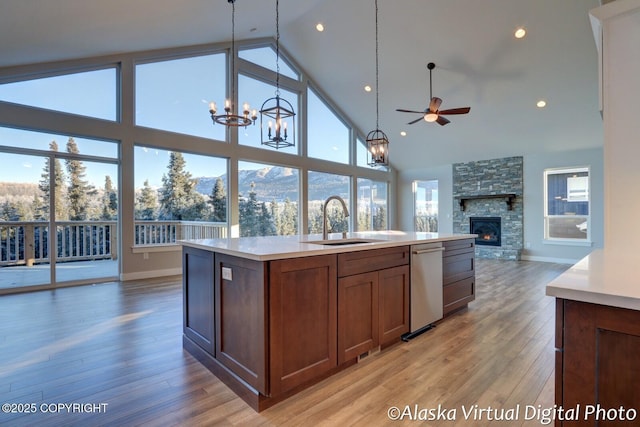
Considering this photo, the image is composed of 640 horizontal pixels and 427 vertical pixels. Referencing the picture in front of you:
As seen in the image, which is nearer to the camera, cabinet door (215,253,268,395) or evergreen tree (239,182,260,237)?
cabinet door (215,253,268,395)

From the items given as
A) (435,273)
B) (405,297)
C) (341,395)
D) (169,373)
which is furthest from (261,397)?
(435,273)

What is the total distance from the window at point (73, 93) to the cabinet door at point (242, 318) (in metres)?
4.42

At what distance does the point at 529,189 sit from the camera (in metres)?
7.64

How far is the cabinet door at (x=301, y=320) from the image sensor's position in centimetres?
179

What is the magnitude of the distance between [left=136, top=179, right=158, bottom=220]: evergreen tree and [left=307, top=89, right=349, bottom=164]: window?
378 centimetres

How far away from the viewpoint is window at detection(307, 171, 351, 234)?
310 inches

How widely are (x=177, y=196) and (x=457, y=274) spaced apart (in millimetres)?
4869

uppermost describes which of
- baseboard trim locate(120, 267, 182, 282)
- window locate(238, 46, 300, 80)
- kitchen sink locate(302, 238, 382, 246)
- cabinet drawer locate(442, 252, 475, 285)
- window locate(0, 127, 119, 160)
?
window locate(238, 46, 300, 80)

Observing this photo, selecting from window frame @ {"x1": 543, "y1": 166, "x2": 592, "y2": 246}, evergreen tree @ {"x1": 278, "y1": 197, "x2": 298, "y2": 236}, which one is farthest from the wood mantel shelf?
evergreen tree @ {"x1": 278, "y1": 197, "x2": 298, "y2": 236}

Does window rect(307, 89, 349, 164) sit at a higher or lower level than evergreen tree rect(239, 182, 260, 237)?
higher

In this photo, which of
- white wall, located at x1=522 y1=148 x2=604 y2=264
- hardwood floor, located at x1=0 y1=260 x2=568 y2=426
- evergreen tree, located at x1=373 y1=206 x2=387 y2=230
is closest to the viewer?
hardwood floor, located at x1=0 y1=260 x2=568 y2=426

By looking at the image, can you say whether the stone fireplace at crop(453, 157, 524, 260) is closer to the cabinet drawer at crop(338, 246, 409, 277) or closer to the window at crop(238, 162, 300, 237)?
the window at crop(238, 162, 300, 237)

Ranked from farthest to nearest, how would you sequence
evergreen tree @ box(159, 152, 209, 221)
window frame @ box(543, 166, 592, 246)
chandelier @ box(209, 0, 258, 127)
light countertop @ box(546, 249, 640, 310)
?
window frame @ box(543, 166, 592, 246)
evergreen tree @ box(159, 152, 209, 221)
chandelier @ box(209, 0, 258, 127)
light countertop @ box(546, 249, 640, 310)

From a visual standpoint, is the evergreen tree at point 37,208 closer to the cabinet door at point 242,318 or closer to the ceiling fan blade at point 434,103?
the cabinet door at point 242,318
